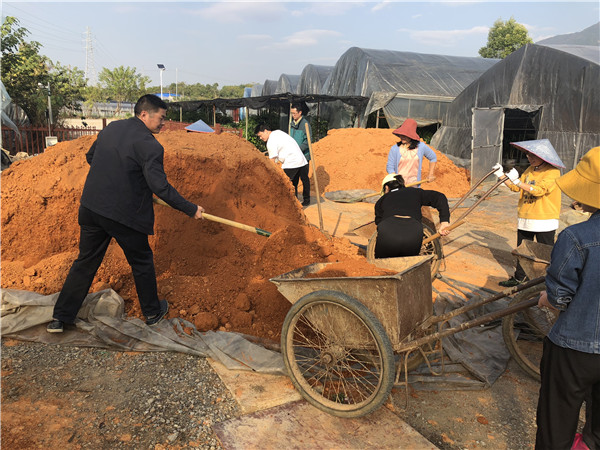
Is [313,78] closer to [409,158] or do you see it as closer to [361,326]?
[409,158]

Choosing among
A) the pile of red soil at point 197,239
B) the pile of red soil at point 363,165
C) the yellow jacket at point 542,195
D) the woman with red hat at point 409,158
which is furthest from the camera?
the pile of red soil at point 363,165

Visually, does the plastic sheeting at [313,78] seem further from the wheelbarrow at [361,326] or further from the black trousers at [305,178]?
the wheelbarrow at [361,326]

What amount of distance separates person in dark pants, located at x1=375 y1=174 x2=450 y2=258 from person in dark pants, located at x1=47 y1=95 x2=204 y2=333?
169cm

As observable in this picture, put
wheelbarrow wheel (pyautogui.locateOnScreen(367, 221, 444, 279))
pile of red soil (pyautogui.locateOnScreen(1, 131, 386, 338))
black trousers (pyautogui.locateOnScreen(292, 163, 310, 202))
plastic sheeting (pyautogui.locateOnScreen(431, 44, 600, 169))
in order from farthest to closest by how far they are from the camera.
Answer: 1. plastic sheeting (pyautogui.locateOnScreen(431, 44, 600, 169))
2. black trousers (pyautogui.locateOnScreen(292, 163, 310, 202))
3. wheelbarrow wheel (pyautogui.locateOnScreen(367, 221, 444, 279))
4. pile of red soil (pyautogui.locateOnScreen(1, 131, 386, 338))

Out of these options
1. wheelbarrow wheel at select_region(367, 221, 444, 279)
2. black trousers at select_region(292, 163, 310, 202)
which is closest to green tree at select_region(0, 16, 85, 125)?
black trousers at select_region(292, 163, 310, 202)

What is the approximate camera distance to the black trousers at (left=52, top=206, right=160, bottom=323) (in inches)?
127

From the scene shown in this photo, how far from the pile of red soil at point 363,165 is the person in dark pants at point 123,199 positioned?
28.4 feet

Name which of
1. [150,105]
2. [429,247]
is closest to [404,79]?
[429,247]

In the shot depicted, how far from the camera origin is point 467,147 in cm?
1409

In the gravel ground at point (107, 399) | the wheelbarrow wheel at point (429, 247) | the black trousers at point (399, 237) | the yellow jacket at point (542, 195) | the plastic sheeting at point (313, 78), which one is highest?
the plastic sheeting at point (313, 78)

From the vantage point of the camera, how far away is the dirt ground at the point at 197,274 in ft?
8.15

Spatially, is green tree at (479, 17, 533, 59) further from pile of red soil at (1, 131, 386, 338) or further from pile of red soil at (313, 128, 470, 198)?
pile of red soil at (1, 131, 386, 338)

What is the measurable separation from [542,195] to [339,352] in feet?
9.90

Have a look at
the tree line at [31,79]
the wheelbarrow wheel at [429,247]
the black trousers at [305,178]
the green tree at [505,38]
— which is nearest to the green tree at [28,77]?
the tree line at [31,79]
